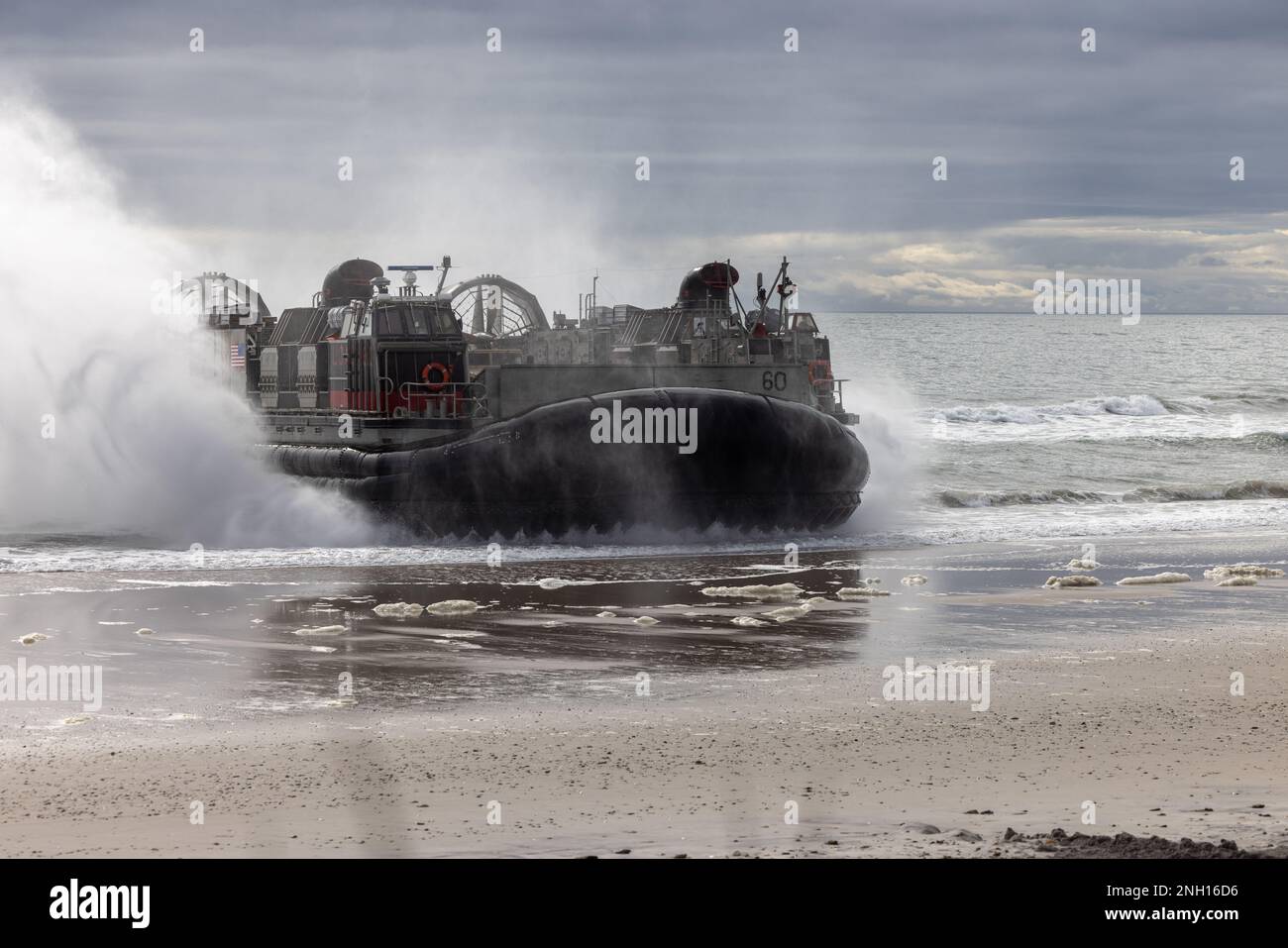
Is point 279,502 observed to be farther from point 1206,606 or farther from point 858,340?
point 858,340

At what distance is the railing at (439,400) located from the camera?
17031mm

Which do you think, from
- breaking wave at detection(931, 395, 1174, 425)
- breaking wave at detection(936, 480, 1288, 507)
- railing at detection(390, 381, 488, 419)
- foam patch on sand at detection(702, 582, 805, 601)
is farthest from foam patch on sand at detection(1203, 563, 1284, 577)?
breaking wave at detection(931, 395, 1174, 425)

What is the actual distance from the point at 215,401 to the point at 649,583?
8.30m

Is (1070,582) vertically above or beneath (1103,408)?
beneath

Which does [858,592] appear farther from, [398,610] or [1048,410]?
[1048,410]

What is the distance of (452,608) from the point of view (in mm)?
11719

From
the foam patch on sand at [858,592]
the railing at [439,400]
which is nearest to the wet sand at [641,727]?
the foam patch on sand at [858,592]

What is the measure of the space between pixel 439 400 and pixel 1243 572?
879 cm

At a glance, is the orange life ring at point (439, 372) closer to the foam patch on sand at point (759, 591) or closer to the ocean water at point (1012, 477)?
the ocean water at point (1012, 477)

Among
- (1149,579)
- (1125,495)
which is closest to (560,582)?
(1149,579)

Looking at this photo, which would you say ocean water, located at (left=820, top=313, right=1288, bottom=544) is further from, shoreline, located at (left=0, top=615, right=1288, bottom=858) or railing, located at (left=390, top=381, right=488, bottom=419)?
shoreline, located at (left=0, top=615, right=1288, bottom=858)

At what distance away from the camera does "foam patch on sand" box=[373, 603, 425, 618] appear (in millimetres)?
11398

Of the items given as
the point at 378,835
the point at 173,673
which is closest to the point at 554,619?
the point at 173,673

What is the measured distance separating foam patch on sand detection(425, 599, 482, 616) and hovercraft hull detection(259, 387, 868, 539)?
4.49m
